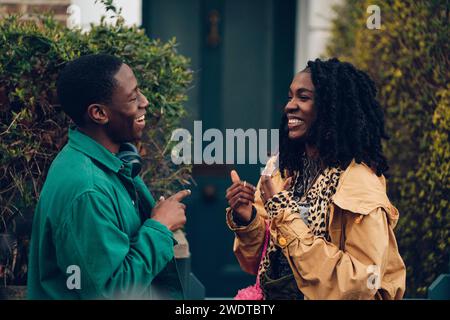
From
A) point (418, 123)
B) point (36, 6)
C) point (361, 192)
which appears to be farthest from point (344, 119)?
point (36, 6)

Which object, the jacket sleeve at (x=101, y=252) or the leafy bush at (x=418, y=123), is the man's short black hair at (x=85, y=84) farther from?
the leafy bush at (x=418, y=123)

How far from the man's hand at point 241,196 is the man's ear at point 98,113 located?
0.56 metres

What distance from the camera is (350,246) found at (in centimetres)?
316

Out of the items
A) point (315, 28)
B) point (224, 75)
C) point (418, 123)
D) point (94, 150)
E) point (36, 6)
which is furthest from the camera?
point (224, 75)

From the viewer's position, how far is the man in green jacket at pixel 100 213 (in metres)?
2.89

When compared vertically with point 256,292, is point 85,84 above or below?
above

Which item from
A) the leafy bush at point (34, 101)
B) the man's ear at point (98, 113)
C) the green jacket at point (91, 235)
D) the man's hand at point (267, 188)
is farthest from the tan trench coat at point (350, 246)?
the leafy bush at point (34, 101)

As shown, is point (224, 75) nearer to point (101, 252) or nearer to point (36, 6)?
point (36, 6)

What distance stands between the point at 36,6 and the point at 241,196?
3.02m

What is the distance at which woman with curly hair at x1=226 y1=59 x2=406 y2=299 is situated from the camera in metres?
3.12

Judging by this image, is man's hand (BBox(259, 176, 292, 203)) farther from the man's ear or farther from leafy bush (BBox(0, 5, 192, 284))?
leafy bush (BBox(0, 5, 192, 284))

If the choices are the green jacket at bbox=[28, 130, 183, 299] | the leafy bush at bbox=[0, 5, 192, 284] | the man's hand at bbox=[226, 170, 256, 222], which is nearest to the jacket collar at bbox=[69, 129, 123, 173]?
the green jacket at bbox=[28, 130, 183, 299]
